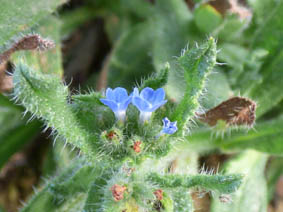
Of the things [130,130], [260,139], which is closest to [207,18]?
[260,139]

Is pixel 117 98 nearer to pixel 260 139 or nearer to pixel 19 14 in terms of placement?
pixel 19 14

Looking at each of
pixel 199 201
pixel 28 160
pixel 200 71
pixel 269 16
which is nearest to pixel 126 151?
pixel 200 71

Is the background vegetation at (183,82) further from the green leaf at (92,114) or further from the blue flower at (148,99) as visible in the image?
the blue flower at (148,99)

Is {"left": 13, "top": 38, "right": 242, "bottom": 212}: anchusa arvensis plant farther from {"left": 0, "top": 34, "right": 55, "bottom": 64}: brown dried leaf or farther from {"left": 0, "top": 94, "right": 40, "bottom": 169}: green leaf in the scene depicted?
{"left": 0, "top": 94, "right": 40, "bottom": 169}: green leaf

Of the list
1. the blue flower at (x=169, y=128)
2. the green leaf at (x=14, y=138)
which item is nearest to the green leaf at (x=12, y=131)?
the green leaf at (x=14, y=138)

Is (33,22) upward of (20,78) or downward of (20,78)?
upward

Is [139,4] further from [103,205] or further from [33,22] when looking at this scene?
[103,205]

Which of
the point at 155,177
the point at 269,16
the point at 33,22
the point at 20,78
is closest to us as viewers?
the point at 20,78
